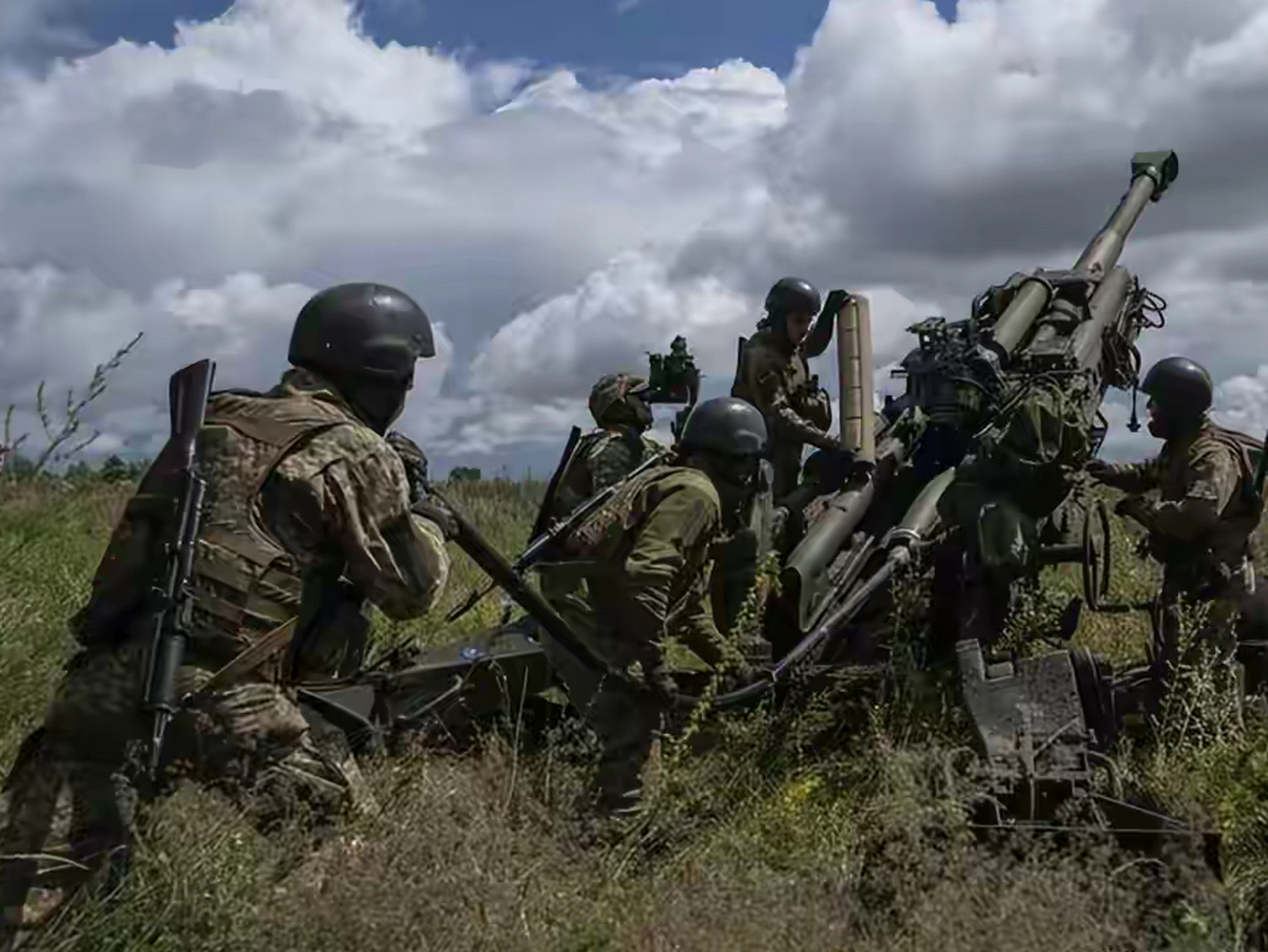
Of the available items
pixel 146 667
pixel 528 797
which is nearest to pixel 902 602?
pixel 528 797

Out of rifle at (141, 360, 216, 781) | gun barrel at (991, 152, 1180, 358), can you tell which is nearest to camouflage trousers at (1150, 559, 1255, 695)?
gun barrel at (991, 152, 1180, 358)

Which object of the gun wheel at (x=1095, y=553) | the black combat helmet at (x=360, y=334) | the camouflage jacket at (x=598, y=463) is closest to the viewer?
the black combat helmet at (x=360, y=334)

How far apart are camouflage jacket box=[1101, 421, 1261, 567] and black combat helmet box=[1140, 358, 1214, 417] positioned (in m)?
0.11

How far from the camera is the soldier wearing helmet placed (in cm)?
807

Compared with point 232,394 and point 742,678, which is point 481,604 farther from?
point 232,394

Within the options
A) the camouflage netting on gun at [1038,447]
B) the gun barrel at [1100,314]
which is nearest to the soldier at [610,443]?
the camouflage netting on gun at [1038,447]

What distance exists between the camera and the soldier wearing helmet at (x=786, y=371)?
26.5 ft

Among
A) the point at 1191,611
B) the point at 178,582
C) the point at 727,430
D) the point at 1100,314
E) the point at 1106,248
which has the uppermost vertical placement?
the point at 1106,248

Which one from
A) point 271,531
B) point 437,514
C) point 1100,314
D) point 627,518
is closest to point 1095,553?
point 1100,314

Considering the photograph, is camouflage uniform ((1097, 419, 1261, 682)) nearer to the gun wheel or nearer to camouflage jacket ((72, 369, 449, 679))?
the gun wheel

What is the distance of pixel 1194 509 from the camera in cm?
629

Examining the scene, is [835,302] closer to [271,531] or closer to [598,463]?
[598,463]

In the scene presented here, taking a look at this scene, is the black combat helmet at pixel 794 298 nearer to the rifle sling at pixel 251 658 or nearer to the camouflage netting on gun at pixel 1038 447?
the camouflage netting on gun at pixel 1038 447

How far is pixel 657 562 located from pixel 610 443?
248 centimetres
